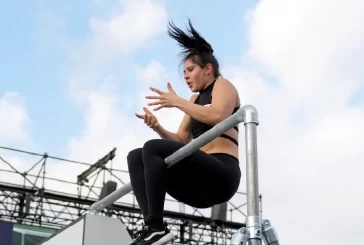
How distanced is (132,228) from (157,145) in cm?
1388

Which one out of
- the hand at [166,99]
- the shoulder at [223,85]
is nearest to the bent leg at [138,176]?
the hand at [166,99]

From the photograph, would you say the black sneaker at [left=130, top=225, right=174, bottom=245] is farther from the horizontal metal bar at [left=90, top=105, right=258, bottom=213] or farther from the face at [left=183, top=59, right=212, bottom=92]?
the face at [left=183, top=59, right=212, bottom=92]

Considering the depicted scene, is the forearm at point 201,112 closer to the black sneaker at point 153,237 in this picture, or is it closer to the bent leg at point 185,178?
the bent leg at point 185,178

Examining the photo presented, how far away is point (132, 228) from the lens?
54.6 feet

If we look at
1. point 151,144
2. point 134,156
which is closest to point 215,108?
point 151,144

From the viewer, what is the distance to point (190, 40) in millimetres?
Result: 3434

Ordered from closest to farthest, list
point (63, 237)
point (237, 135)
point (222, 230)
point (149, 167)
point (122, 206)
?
point (149, 167)
point (237, 135)
point (63, 237)
point (122, 206)
point (222, 230)

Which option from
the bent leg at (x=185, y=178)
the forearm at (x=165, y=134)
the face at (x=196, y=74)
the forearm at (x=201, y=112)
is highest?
the face at (x=196, y=74)

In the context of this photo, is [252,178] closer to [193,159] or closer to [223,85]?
[193,159]

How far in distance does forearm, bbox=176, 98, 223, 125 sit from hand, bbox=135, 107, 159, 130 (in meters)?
0.41

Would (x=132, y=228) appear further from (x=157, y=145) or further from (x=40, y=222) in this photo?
(x=157, y=145)

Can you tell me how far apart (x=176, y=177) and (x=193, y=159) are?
0.46 ft

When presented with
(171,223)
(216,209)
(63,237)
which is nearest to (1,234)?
(171,223)

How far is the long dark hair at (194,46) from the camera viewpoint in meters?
3.41
